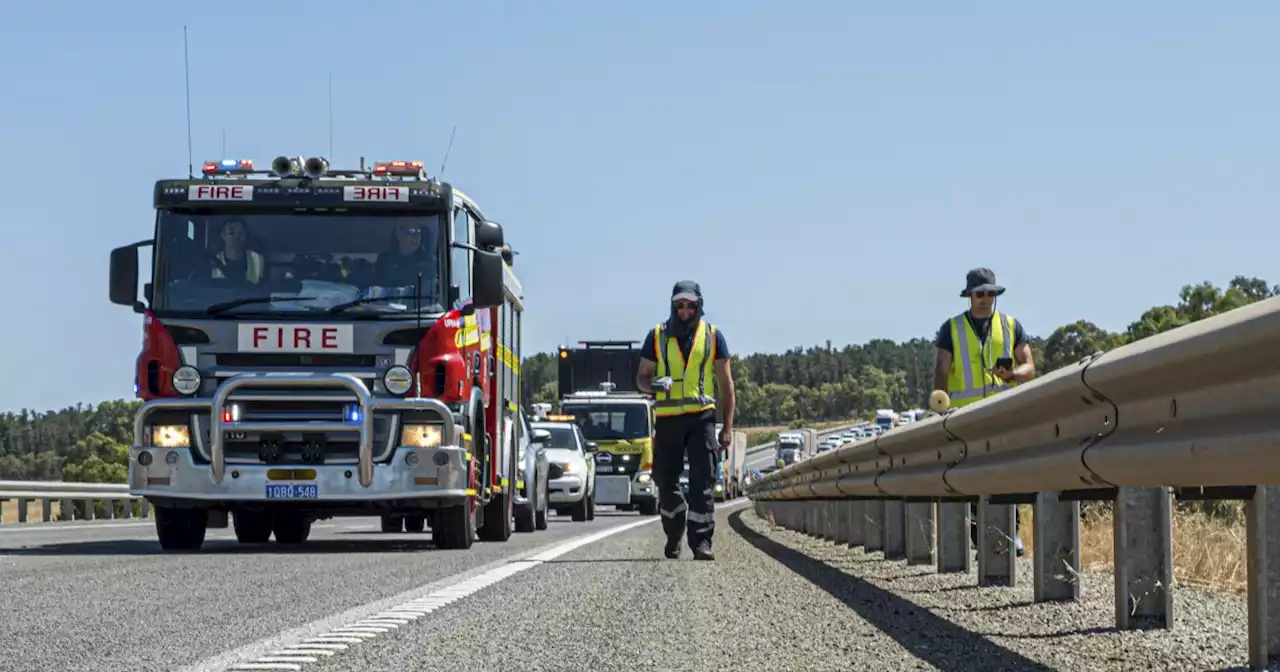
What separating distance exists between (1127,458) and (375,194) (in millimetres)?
9658

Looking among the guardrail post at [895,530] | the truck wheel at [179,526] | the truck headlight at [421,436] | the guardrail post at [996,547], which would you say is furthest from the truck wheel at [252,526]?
the guardrail post at [996,547]

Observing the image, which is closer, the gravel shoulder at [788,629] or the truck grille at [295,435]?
the gravel shoulder at [788,629]

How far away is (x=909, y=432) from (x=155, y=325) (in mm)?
6549

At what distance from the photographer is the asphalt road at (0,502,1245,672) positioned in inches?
227

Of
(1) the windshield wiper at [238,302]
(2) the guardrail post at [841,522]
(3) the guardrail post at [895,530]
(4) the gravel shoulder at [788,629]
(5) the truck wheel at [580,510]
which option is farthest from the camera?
(5) the truck wheel at [580,510]

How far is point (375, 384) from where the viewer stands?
13516 mm

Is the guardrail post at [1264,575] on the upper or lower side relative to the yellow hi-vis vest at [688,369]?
lower

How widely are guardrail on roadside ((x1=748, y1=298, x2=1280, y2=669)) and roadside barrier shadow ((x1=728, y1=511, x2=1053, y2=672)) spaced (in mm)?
579

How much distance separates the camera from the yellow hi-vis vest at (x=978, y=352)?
11698 millimetres

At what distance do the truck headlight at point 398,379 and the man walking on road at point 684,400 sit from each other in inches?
72.3

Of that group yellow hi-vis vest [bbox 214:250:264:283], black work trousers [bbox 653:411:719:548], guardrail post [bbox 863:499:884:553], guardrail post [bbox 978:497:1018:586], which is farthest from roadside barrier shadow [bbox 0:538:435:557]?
guardrail post [bbox 978:497:1018:586]

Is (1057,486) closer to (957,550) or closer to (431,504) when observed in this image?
(957,550)

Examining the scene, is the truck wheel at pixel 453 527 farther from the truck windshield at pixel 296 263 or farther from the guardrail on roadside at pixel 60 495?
the guardrail on roadside at pixel 60 495

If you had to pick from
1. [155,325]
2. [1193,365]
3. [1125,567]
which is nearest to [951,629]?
[1125,567]
